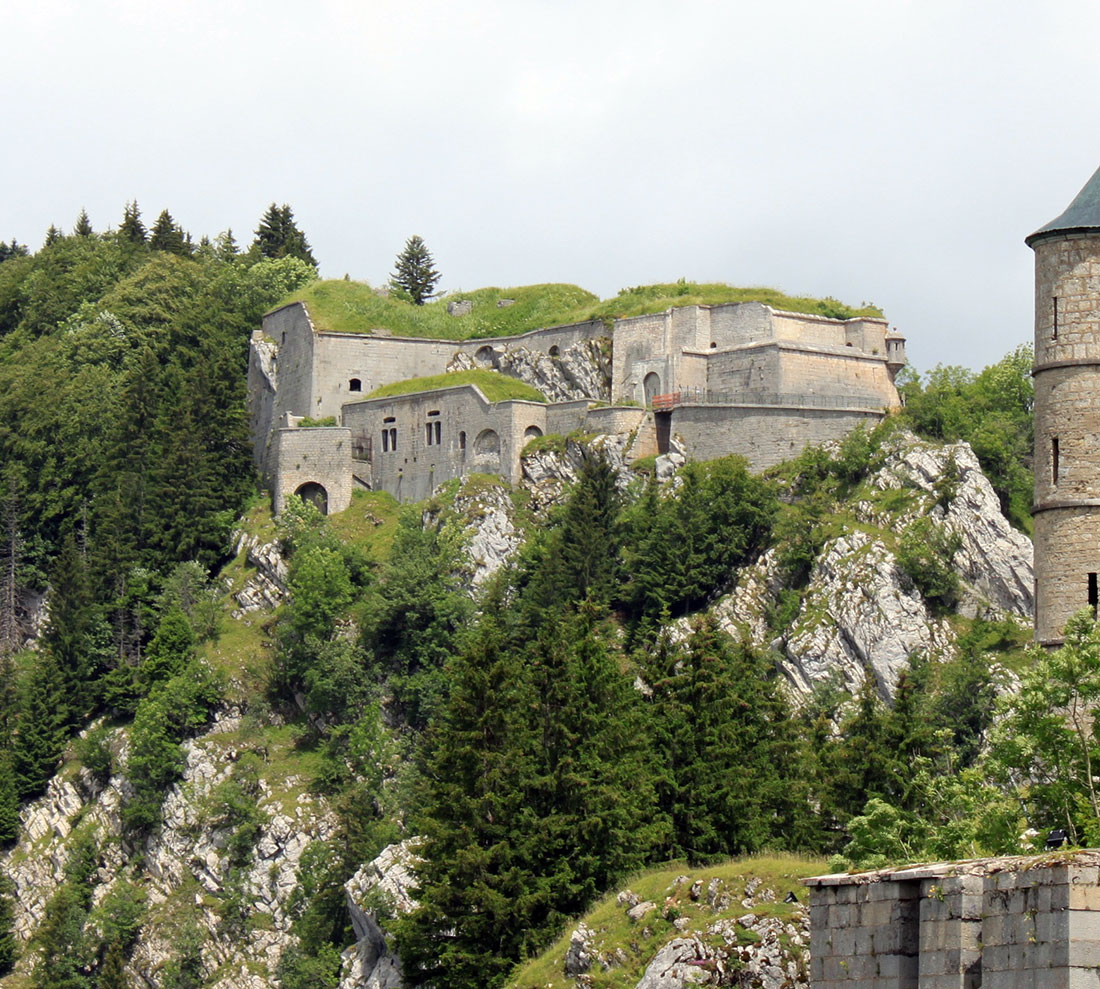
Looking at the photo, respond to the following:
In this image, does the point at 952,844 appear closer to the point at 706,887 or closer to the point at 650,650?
the point at 706,887

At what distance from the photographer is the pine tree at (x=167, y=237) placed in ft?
407

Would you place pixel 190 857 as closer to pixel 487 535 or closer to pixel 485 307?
pixel 487 535

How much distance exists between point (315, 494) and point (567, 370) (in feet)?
37.3

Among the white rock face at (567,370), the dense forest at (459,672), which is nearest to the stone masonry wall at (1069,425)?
the dense forest at (459,672)

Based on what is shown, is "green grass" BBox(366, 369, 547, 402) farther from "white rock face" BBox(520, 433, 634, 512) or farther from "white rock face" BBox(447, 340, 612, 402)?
"white rock face" BBox(520, 433, 634, 512)

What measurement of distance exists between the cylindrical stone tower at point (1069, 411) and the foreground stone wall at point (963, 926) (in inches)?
544

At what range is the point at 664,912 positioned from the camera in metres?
41.6

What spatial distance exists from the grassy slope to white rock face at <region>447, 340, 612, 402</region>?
5.53 ft

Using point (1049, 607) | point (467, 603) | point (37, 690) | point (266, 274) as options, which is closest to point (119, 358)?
point (266, 274)

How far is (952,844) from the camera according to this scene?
112 feet

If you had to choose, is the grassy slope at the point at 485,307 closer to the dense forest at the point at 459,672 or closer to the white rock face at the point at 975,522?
the dense forest at the point at 459,672

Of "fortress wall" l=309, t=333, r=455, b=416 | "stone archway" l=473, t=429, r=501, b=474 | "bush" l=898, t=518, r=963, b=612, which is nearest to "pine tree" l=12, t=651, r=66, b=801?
"fortress wall" l=309, t=333, r=455, b=416

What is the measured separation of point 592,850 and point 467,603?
3005cm

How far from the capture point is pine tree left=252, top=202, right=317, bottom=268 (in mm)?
122062
